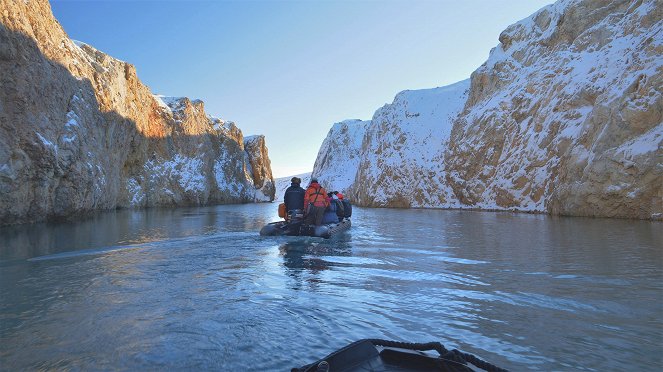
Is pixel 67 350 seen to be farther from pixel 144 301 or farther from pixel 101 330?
pixel 144 301

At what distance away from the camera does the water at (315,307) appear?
3635mm

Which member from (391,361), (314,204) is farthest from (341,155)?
(391,361)

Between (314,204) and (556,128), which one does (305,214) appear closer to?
(314,204)

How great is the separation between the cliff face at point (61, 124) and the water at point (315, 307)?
1026 cm

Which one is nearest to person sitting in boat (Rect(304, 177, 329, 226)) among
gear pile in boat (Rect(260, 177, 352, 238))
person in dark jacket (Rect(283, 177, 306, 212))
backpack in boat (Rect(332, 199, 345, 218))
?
gear pile in boat (Rect(260, 177, 352, 238))

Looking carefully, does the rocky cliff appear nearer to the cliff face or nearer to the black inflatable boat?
the black inflatable boat

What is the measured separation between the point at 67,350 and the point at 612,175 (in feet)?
80.6

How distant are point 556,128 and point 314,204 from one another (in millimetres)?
25816

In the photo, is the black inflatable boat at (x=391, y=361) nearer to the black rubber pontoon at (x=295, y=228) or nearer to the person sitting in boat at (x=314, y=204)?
the black rubber pontoon at (x=295, y=228)

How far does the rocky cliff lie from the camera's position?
2095cm

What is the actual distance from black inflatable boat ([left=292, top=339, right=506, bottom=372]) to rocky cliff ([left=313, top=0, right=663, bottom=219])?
21.7 meters

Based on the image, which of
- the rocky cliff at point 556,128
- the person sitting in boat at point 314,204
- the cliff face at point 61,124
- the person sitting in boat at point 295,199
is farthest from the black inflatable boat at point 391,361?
the rocky cliff at point 556,128

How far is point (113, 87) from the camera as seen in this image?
37.2 metres

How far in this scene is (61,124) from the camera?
21.3m
